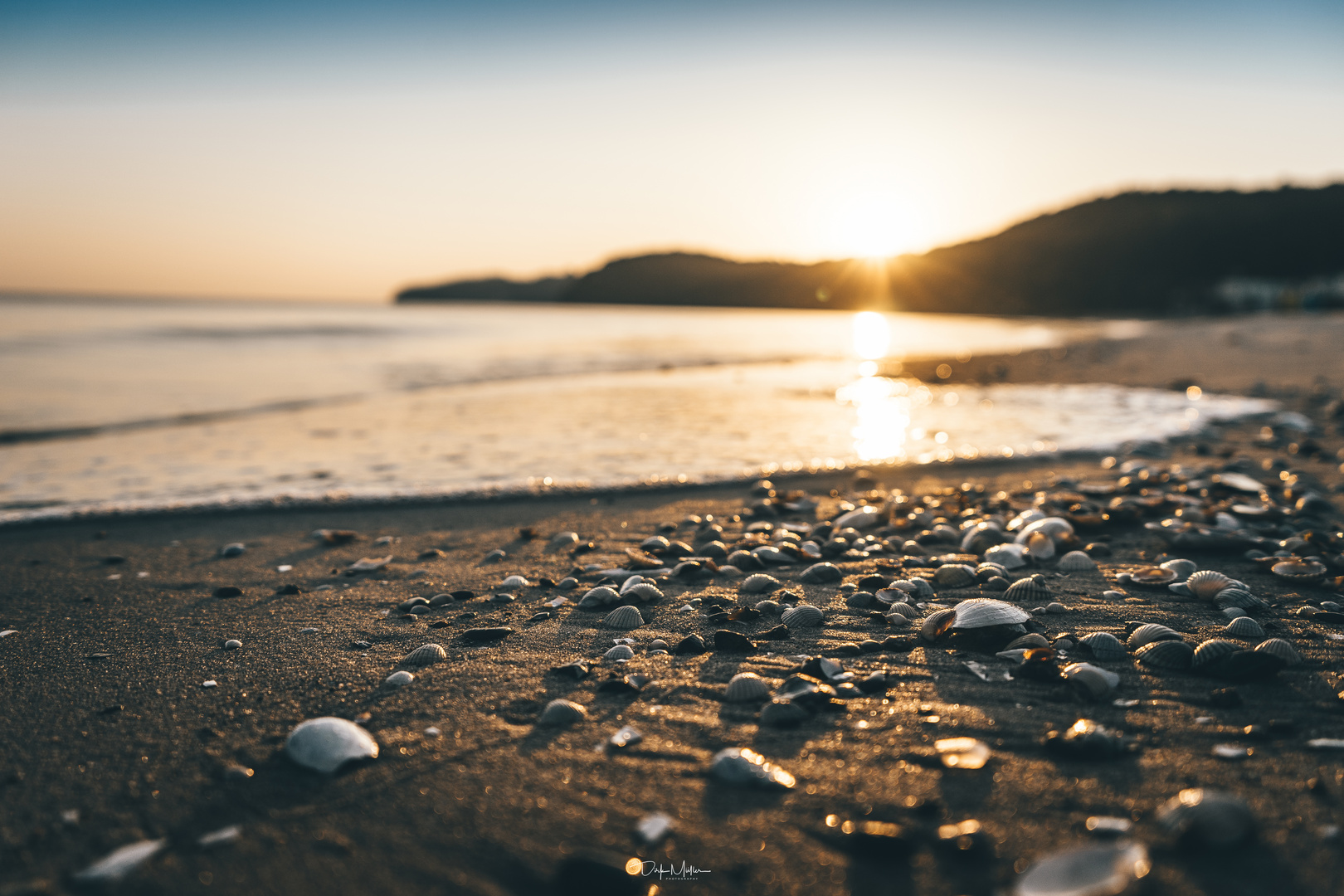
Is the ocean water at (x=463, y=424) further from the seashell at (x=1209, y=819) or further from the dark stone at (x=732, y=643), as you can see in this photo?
the seashell at (x=1209, y=819)

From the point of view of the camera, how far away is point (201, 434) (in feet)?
31.4

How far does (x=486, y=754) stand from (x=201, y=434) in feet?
30.4

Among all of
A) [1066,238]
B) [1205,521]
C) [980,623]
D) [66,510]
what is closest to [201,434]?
[66,510]

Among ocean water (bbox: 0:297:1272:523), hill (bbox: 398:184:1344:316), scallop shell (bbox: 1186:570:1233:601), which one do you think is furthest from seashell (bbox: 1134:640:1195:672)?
hill (bbox: 398:184:1344:316)

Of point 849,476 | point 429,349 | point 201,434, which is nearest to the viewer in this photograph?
point 849,476

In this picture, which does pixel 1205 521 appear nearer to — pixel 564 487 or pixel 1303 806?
pixel 1303 806

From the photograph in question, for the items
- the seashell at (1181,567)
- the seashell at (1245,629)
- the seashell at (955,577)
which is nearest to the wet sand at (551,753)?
the seashell at (1245,629)

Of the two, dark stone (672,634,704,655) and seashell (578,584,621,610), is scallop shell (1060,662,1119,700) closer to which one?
dark stone (672,634,704,655)

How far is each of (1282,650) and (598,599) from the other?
282 cm

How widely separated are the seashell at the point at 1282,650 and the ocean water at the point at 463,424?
4344 millimetres

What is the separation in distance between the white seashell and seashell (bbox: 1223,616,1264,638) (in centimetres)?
386

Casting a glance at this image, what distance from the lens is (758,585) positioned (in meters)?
3.86

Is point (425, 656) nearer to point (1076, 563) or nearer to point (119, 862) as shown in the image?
point (119, 862)

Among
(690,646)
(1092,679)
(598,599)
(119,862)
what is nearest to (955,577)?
(1092,679)
